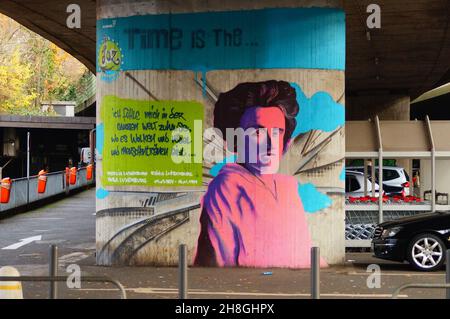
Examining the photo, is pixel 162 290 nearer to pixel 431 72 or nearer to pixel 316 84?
pixel 316 84

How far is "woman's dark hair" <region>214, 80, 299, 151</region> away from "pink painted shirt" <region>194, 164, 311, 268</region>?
2.57 ft

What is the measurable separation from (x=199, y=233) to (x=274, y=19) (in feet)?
13.3

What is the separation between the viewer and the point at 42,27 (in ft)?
75.6

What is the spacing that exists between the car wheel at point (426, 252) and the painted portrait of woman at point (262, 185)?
5.97ft

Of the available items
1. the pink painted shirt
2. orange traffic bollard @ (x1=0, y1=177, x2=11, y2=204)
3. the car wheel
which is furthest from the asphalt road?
orange traffic bollard @ (x1=0, y1=177, x2=11, y2=204)

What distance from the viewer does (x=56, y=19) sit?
2152 cm

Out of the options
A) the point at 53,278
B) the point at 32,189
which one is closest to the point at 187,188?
the point at 53,278

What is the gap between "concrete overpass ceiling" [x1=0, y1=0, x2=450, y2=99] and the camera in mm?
19828

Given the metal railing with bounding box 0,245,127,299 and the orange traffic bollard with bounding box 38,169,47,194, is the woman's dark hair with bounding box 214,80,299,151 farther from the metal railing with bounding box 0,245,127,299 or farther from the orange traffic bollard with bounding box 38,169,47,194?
the orange traffic bollard with bounding box 38,169,47,194

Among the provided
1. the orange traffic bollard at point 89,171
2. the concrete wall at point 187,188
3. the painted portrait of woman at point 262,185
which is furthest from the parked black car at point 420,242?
the orange traffic bollard at point 89,171

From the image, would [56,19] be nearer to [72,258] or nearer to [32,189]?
[72,258]

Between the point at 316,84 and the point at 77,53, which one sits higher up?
the point at 77,53

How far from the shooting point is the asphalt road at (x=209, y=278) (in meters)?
11.6
